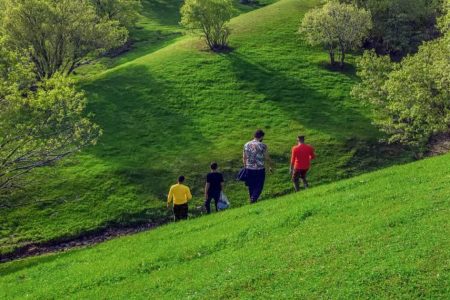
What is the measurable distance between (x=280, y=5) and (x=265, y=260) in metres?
65.3

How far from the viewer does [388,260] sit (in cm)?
1489

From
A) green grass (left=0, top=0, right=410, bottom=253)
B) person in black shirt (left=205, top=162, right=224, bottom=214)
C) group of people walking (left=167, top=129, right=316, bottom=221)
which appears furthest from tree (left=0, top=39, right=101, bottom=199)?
person in black shirt (left=205, top=162, right=224, bottom=214)

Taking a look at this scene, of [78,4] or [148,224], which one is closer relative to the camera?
[148,224]

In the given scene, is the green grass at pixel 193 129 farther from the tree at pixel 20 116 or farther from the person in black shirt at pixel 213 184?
the person in black shirt at pixel 213 184

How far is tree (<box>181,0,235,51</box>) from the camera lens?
57.8 meters

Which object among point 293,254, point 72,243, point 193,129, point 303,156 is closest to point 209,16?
point 193,129

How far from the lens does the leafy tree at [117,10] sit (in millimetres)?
79375

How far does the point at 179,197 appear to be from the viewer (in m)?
26.0

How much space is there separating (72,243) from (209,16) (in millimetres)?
36601

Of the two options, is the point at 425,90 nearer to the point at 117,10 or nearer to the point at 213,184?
the point at 213,184

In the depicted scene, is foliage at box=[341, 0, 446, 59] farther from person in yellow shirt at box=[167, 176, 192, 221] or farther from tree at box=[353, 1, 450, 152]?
person in yellow shirt at box=[167, 176, 192, 221]

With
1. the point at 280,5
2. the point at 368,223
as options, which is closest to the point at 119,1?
the point at 280,5

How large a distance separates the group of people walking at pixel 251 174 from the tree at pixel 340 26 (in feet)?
106

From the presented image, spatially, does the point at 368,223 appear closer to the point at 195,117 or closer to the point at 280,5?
the point at 195,117
